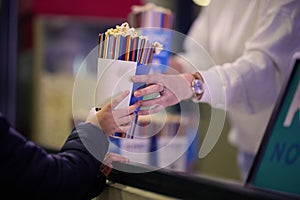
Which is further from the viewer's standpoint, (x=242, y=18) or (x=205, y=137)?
(x=242, y=18)

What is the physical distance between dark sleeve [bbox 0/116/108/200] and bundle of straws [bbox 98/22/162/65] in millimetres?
159

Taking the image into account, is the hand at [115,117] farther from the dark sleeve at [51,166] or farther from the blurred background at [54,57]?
the blurred background at [54,57]

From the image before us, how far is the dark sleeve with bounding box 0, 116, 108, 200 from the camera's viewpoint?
96 cm

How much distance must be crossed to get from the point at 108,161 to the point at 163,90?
0.65 feet

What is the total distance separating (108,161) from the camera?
1.14 metres

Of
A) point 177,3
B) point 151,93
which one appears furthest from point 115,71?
point 177,3

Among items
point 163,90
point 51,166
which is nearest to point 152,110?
point 163,90

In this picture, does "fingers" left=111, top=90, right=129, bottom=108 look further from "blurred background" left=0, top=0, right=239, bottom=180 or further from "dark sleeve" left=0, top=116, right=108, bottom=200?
"blurred background" left=0, top=0, right=239, bottom=180

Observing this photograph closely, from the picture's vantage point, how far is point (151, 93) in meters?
1.12

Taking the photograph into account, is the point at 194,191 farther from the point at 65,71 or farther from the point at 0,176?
the point at 65,71

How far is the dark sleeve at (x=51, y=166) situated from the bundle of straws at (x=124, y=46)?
16cm

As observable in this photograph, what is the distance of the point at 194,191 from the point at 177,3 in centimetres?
273

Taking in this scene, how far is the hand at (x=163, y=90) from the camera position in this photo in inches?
43.5

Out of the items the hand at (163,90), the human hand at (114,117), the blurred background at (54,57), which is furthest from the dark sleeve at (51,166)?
the blurred background at (54,57)
